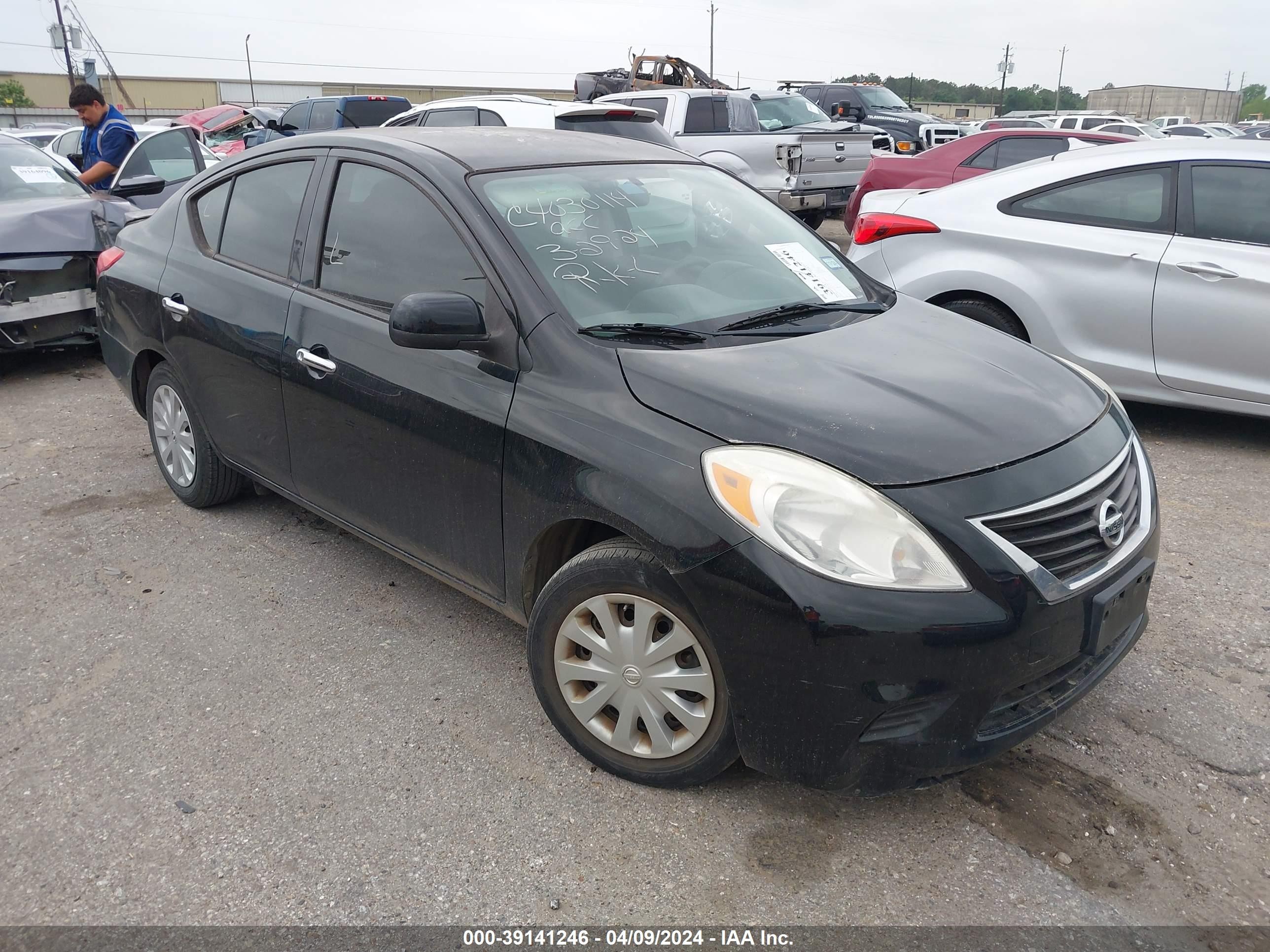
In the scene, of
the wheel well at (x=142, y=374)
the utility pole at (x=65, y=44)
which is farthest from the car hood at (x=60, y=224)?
the utility pole at (x=65, y=44)

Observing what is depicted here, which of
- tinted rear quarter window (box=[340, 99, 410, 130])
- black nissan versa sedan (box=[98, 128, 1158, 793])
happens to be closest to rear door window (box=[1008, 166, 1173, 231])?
black nissan versa sedan (box=[98, 128, 1158, 793])

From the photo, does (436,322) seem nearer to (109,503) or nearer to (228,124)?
(109,503)

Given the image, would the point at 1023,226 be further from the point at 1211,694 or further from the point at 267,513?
the point at 267,513

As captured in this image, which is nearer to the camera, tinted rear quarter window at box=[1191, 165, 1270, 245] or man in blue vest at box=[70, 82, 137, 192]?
tinted rear quarter window at box=[1191, 165, 1270, 245]

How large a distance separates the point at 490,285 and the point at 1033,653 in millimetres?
1779

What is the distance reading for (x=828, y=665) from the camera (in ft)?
7.32

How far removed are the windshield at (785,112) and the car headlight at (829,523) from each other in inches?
439

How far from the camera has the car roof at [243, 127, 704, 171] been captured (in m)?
3.29

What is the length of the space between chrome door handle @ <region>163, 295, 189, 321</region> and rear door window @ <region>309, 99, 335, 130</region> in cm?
1479

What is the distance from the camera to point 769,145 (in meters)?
11.1

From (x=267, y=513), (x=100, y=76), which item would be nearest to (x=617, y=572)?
(x=267, y=513)

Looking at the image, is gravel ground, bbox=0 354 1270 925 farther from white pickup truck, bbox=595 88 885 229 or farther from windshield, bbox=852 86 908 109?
windshield, bbox=852 86 908 109

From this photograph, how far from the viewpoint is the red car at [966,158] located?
8.66 meters

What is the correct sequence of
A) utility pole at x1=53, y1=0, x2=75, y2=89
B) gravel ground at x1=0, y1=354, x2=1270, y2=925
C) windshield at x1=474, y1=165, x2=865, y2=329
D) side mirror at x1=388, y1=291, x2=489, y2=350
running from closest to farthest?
1. gravel ground at x1=0, y1=354, x2=1270, y2=925
2. side mirror at x1=388, y1=291, x2=489, y2=350
3. windshield at x1=474, y1=165, x2=865, y2=329
4. utility pole at x1=53, y1=0, x2=75, y2=89
